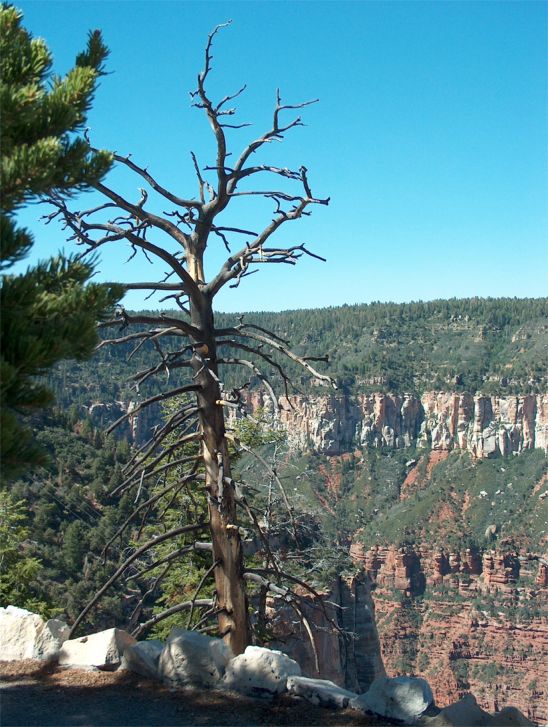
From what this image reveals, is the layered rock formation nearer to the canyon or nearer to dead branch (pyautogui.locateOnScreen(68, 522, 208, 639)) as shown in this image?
the canyon

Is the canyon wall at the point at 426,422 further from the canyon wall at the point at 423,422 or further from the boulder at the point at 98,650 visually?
the boulder at the point at 98,650

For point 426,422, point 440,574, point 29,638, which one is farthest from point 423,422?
point 29,638

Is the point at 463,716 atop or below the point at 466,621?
atop

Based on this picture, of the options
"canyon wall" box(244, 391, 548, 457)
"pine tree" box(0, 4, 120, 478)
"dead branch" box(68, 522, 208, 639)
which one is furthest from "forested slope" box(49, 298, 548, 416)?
"pine tree" box(0, 4, 120, 478)

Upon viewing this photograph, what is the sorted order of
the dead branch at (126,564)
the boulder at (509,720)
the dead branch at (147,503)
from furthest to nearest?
the dead branch at (147,503) → the dead branch at (126,564) → the boulder at (509,720)

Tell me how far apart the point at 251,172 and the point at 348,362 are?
80.3m

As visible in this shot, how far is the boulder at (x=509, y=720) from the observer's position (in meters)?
4.78

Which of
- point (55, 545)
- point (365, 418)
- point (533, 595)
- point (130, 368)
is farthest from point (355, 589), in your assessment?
point (365, 418)

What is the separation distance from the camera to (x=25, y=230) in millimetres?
3699

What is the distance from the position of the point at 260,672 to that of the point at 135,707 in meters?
0.88

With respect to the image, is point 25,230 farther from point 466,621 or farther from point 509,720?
point 466,621

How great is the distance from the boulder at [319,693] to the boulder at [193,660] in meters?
0.52

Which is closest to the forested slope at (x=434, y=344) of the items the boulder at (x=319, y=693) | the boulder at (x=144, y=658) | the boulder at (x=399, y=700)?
the boulder at (x=144, y=658)

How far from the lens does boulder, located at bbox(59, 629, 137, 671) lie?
20.0ft
